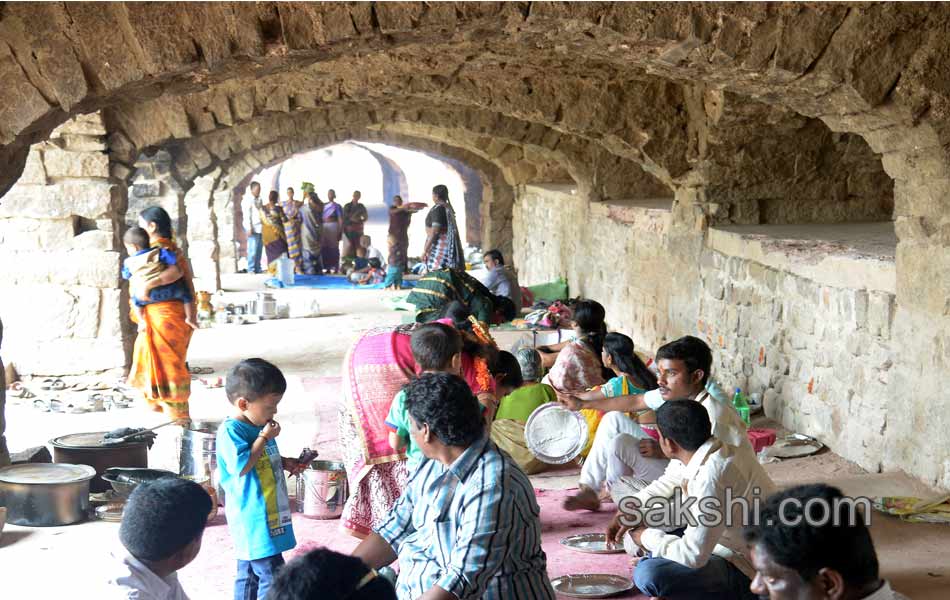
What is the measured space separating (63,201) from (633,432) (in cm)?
565

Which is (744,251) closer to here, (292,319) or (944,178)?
(944,178)

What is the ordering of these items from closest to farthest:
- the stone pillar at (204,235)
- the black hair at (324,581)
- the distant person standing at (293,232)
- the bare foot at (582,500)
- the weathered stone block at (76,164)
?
the black hair at (324,581) < the bare foot at (582,500) < the weathered stone block at (76,164) < the stone pillar at (204,235) < the distant person standing at (293,232)

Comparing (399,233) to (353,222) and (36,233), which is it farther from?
(36,233)

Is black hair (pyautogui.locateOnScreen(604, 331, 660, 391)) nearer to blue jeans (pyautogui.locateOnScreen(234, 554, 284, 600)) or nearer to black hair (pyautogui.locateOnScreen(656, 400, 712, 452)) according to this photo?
black hair (pyautogui.locateOnScreen(656, 400, 712, 452))

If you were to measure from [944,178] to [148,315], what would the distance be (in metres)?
5.08

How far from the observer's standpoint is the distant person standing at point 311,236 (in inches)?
764

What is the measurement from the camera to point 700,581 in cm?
376

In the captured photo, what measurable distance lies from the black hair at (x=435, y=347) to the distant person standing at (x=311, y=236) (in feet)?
51.8

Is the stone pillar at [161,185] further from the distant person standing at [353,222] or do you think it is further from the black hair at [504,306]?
the distant person standing at [353,222]

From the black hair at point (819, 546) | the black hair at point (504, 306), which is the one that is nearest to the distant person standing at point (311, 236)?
the black hair at point (504, 306)

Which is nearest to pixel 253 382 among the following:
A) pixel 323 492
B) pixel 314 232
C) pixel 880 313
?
pixel 323 492

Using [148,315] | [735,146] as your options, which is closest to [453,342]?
[148,315]

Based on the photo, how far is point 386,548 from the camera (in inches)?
121

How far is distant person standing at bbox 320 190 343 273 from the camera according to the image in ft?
→ 65.8
